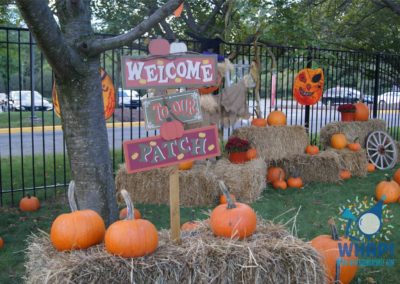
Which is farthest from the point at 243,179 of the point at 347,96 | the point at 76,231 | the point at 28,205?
the point at 347,96

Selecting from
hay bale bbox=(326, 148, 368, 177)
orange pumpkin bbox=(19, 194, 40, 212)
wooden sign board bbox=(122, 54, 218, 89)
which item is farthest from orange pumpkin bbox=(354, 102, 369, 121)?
wooden sign board bbox=(122, 54, 218, 89)

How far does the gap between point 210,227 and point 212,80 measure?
1.06 m

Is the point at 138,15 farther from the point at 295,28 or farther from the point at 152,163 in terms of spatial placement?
the point at 152,163

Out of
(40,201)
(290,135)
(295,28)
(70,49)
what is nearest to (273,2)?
(295,28)

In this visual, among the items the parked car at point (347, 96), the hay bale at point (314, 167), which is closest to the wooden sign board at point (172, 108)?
the hay bale at point (314, 167)

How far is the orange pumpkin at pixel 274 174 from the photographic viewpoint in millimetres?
7398

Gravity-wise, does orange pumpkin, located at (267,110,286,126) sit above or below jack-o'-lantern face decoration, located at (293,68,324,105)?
below

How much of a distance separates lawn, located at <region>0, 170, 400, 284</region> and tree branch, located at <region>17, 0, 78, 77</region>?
75.8 inches

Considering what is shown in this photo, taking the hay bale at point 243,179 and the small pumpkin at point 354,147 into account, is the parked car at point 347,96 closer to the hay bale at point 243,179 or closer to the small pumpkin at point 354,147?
the small pumpkin at point 354,147

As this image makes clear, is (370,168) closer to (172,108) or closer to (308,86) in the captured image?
(308,86)

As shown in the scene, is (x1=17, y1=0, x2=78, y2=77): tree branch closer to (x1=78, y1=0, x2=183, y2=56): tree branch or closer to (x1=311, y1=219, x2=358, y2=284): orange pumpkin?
(x1=78, y1=0, x2=183, y2=56): tree branch

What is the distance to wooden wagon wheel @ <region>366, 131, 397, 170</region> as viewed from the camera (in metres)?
8.88

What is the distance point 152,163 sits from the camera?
2934 millimetres

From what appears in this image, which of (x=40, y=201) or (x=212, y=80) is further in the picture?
(x=40, y=201)
